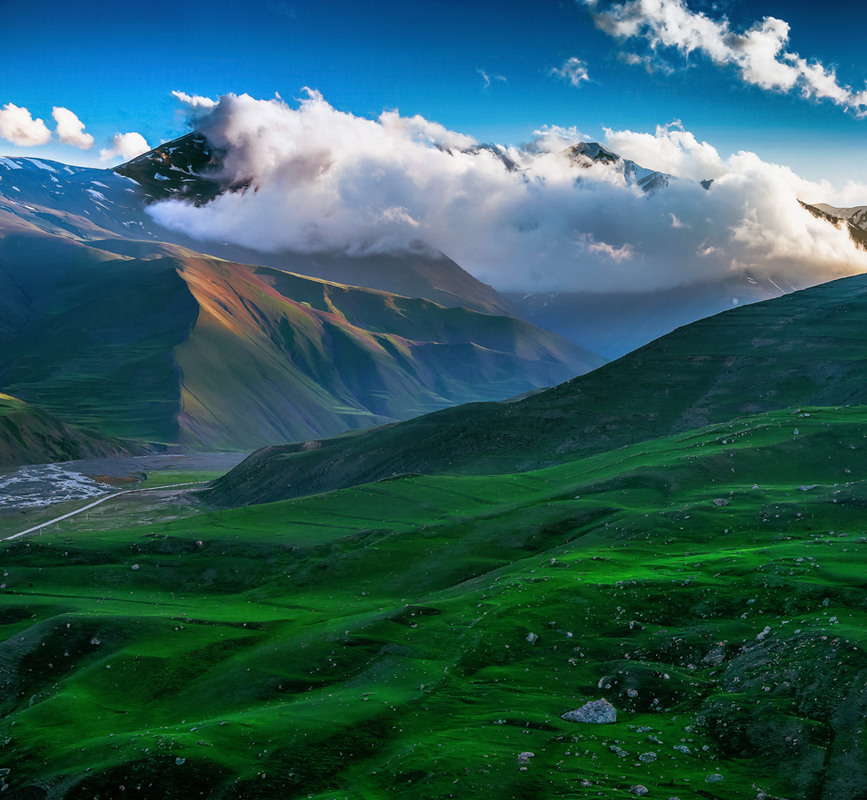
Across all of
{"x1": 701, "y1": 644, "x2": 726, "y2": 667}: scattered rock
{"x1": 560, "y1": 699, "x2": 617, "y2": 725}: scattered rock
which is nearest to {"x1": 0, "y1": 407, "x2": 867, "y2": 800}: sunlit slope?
{"x1": 701, "y1": 644, "x2": 726, "y2": 667}: scattered rock

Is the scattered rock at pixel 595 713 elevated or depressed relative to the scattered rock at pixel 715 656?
depressed

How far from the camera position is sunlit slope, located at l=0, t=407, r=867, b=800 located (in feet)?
130

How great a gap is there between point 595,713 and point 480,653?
12.1 meters

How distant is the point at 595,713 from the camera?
44.3 meters

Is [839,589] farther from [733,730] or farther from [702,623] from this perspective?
[733,730]

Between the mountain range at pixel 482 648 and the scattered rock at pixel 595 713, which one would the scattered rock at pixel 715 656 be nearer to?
the mountain range at pixel 482 648

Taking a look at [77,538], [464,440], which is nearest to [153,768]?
[77,538]

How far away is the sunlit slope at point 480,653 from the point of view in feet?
130

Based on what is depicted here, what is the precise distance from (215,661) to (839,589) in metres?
46.3

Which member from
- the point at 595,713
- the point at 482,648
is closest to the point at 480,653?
the point at 482,648

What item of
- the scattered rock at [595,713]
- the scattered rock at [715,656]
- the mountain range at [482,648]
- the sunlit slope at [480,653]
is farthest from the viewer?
the scattered rock at [715,656]

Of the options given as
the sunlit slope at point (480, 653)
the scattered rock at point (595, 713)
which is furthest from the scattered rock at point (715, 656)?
the scattered rock at point (595, 713)

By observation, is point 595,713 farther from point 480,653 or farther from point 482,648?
point 482,648

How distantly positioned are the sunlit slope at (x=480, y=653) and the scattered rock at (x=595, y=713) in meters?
0.88
